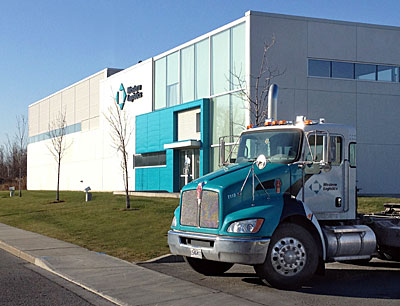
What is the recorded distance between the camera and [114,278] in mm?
10758

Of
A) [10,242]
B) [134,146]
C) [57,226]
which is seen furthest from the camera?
[134,146]

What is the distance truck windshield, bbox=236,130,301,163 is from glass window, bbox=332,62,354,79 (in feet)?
80.4

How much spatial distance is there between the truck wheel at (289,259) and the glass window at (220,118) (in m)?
25.3

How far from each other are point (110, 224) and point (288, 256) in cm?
1126

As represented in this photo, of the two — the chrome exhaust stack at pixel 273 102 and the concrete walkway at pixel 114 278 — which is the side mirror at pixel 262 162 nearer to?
the chrome exhaust stack at pixel 273 102

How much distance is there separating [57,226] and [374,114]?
21.6 meters

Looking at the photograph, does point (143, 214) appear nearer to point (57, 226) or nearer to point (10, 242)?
point (57, 226)

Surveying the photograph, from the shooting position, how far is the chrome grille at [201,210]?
9.71 metres

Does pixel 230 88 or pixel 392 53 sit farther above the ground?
pixel 392 53

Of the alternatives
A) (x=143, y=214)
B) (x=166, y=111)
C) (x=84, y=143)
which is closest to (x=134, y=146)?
(x=166, y=111)

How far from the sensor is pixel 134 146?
48344 millimetres

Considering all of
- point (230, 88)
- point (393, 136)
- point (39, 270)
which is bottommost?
point (39, 270)

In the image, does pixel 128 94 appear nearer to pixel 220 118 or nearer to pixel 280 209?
pixel 220 118

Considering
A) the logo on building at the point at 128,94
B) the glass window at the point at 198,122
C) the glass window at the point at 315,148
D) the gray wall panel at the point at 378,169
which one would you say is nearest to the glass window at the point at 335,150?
the glass window at the point at 315,148
